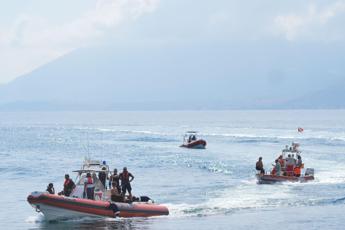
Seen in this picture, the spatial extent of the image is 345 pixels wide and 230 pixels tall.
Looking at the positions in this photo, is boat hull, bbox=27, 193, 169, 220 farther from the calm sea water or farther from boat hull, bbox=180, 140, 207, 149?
boat hull, bbox=180, 140, 207, 149

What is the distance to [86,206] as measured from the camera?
35.8 meters

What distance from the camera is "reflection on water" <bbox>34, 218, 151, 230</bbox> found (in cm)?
3478

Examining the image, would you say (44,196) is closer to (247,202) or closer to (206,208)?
(206,208)

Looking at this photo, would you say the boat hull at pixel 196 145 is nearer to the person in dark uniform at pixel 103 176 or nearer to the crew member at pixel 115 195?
the person in dark uniform at pixel 103 176

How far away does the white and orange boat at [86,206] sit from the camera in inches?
1387

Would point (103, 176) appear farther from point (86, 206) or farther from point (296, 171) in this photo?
point (296, 171)

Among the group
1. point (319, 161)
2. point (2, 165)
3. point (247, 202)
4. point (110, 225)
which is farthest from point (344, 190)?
point (2, 165)

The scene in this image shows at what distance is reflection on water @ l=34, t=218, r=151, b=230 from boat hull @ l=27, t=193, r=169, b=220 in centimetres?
Result: 24

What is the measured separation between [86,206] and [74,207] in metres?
0.51

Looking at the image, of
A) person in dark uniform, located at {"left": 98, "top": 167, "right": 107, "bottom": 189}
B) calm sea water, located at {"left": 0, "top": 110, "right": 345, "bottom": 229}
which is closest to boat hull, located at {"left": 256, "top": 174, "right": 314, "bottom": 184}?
calm sea water, located at {"left": 0, "top": 110, "right": 345, "bottom": 229}

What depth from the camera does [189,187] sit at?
50.0m

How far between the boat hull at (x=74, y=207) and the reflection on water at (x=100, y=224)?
0.24 m

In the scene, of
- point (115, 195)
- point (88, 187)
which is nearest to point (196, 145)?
point (115, 195)

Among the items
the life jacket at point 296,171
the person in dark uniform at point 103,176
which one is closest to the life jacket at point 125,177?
the person in dark uniform at point 103,176
